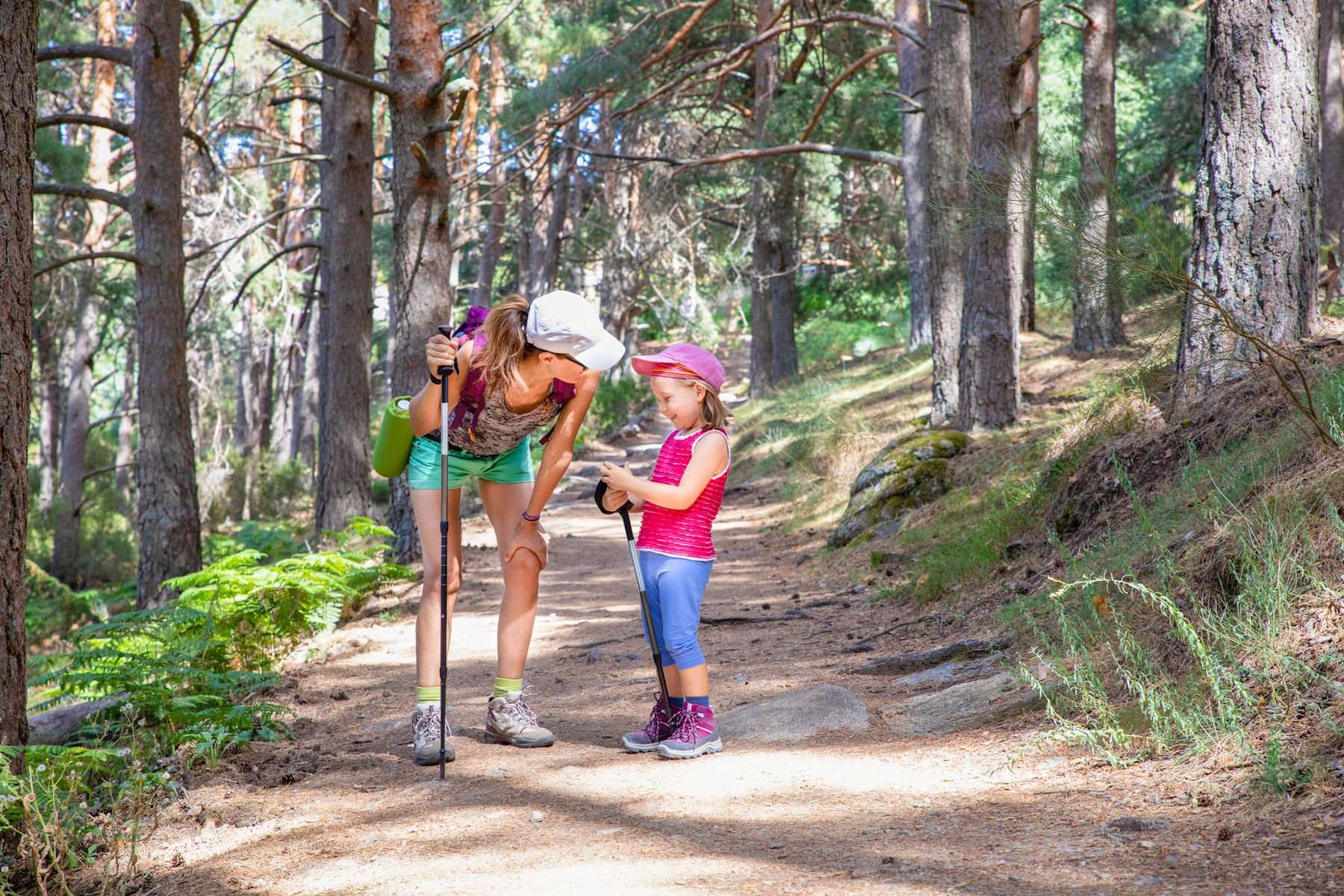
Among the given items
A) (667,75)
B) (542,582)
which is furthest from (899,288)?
(542,582)

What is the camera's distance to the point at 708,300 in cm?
2733

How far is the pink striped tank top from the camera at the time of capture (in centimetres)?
413

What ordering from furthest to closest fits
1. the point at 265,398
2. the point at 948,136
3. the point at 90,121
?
the point at 265,398 < the point at 948,136 < the point at 90,121

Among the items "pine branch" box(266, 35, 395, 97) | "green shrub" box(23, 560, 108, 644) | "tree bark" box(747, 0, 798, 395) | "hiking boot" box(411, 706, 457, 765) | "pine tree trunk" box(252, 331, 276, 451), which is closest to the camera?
"hiking boot" box(411, 706, 457, 765)

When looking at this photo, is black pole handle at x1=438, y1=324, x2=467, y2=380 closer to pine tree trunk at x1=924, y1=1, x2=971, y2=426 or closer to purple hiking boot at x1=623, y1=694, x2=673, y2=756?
purple hiking boot at x1=623, y1=694, x2=673, y2=756

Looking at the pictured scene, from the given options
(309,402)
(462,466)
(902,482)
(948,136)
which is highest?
(948,136)

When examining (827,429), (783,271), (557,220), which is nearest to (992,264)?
(827,429)

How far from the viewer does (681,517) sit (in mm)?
4141

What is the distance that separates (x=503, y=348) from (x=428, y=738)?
5.16 ft

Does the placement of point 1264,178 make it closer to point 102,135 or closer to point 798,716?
point 798,716

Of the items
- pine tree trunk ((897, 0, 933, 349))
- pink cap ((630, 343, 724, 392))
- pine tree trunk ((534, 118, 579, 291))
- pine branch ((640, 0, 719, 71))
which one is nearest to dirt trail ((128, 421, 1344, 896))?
pink cap ((630, 343, 724, 392))

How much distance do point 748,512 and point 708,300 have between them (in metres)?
14.9

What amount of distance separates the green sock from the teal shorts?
0.82 metres

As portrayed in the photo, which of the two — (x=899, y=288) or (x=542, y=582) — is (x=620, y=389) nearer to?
(x=899, y=288)
